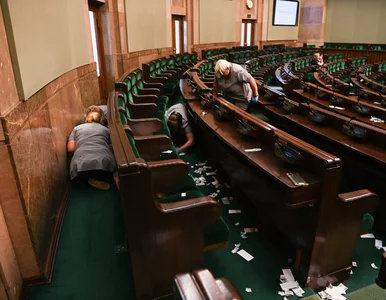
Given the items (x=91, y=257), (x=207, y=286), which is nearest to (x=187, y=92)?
(x=91, y=257)

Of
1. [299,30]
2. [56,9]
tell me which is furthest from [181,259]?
[299,30]

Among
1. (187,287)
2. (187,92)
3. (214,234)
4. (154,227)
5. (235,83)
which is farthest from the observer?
(187,92)

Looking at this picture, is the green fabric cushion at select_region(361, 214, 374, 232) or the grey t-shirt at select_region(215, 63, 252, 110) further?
the grey t-shirt at select_region(215, 63, 252, 110)

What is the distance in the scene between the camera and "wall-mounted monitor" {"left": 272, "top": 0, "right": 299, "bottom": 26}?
14438 millimetres

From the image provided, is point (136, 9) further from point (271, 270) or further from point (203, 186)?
point (271, 270)

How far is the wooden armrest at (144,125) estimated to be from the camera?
2795mm

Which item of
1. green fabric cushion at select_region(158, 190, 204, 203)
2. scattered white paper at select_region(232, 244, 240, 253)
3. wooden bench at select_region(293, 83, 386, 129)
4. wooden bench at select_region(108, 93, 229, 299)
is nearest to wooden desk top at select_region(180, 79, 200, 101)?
wooden bench at select_region(293, 83, 386, 129)

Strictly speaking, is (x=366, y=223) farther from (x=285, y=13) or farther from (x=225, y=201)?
(x=285, y=13)

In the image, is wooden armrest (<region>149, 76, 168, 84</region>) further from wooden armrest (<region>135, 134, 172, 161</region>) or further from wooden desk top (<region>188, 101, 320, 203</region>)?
wooden armrest (<region>135, 134, 172, 161</region>)

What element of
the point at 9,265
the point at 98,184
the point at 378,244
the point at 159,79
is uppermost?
the point at 159,79

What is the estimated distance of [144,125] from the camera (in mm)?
2818

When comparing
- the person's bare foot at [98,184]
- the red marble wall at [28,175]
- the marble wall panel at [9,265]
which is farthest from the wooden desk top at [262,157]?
Result: the marble wall panel at [9,265]

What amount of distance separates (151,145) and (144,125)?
488 millimetres

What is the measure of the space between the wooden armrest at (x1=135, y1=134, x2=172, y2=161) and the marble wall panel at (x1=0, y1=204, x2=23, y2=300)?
1014 millimetres
